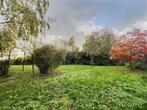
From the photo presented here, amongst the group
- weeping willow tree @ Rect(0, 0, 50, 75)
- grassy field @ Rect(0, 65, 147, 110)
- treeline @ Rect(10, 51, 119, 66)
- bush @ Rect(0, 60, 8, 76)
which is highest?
weeping willow tree @ Rect(0, 0, 50, 75)

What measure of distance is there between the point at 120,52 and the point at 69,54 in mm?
11022

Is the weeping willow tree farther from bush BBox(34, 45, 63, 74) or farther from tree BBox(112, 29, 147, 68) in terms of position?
tree BBox(112, 29, 147, 68)

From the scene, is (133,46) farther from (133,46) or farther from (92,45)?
(92,45)

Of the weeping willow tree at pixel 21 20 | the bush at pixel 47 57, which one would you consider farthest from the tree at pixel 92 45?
the weeping willow tree at pixel 21 20

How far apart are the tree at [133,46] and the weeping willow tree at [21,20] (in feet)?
25.9

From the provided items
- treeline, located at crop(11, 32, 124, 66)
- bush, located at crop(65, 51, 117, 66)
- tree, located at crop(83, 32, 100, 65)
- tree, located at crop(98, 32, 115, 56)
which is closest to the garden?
treeline, located at crop(11, 32, 124, 66)

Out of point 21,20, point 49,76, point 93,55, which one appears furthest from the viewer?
point 93,55

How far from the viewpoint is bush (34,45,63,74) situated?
13977 mm

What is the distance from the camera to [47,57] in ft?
46.1

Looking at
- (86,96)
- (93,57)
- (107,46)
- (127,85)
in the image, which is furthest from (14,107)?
(107,46)

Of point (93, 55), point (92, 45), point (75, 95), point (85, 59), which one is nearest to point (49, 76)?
point (75, 95)

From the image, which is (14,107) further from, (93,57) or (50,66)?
(93,57)

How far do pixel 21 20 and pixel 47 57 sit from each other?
8.31 ft

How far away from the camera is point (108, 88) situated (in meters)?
9.95
